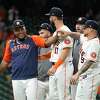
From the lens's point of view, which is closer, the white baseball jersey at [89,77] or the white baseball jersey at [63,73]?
the white baseball jersey at [89,77]

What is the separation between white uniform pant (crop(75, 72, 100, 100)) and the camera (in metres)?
9.21

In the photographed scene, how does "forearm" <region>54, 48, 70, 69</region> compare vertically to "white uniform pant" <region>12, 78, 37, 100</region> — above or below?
above

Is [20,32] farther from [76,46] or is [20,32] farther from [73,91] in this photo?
[73,91]

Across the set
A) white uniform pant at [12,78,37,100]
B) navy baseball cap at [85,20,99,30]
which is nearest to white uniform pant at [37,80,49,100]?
white uniform pant at [12,78,37,100]

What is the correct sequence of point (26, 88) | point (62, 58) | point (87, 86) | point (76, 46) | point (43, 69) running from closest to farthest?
point (87, 86)
point (62, 58)
point (26, 88)
point (76, 46)
point (43, 69)

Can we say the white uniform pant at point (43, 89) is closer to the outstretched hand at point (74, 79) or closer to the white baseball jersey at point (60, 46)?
the white baseball jersey at point (60, 46)

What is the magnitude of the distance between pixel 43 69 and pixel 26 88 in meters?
0.93

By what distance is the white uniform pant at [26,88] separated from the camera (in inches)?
380

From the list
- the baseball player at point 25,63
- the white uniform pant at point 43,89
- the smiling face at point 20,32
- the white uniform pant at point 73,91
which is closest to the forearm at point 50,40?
the baseball player at point 25,63

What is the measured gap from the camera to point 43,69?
34.6 feet

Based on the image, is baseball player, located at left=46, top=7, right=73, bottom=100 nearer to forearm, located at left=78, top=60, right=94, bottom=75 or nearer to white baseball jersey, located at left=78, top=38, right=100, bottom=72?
white baseball jersey, located at left=78, top=38, right=100, bottom=72

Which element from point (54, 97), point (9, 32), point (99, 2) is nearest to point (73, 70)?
point (54, 97)

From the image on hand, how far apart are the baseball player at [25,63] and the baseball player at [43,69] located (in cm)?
62

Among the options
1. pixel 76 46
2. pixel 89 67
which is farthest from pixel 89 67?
pixel 76 46
